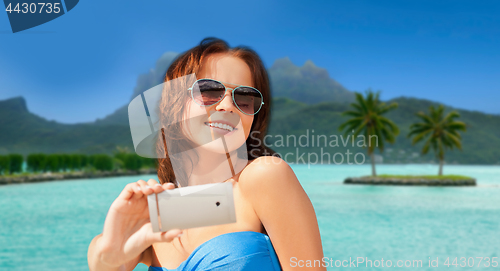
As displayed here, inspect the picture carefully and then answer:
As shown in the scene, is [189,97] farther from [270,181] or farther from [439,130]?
[439,130]

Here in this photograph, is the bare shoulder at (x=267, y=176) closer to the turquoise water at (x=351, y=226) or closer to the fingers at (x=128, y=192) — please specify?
the fingers at (x=128, y=192)

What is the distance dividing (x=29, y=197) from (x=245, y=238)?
1104 inches

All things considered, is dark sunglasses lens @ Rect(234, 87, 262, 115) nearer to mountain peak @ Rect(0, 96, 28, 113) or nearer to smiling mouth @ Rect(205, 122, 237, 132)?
smiling mouth @ Rect(205, 122, 237, 132)

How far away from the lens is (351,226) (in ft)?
57.0

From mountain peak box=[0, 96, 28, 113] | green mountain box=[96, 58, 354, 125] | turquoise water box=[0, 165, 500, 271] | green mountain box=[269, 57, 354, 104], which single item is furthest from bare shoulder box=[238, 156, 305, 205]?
green mountain box=[269, 57, 354, 104]

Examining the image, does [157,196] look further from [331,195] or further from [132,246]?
[331,195]

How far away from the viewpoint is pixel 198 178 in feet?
4.47

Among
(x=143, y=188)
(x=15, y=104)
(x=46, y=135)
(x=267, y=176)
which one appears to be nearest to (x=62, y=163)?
(x=267, y=176)

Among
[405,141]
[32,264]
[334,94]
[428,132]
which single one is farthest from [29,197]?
[334,94]

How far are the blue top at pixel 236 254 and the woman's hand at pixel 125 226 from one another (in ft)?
0.82

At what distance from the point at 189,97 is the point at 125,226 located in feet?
1.64

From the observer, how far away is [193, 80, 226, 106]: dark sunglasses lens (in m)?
1.26

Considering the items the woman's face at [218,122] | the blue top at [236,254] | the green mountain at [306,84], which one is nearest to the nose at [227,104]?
the woman's face at [218,122]

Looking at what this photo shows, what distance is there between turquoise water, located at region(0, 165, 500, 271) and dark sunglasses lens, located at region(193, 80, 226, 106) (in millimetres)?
11735
